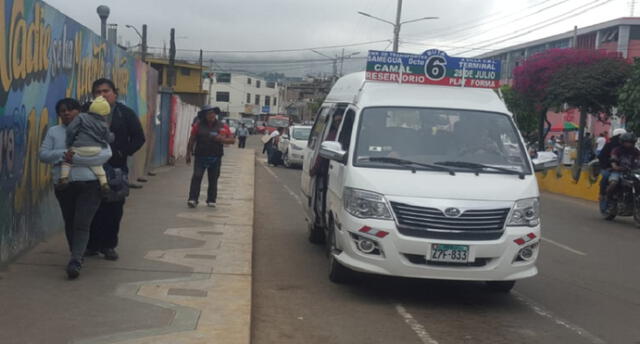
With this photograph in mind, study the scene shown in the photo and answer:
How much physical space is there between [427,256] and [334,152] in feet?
5.01

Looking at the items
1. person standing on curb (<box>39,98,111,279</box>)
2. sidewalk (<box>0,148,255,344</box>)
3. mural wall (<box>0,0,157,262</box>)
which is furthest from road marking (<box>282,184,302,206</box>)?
person standing on curb (<box>39,98,111,279</box>)

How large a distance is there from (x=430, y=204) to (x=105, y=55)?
710cm

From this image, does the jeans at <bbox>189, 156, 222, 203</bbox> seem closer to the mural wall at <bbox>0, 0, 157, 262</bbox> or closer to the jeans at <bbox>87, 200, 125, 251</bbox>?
the mural wall at <bbox>0, 0, 157, 262</bbox>

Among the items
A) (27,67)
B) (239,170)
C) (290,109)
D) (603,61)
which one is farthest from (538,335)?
(290,109)

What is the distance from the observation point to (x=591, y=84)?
2645 cm

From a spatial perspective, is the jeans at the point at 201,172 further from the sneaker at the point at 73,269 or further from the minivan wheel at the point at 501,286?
the minivan wheel at the point at 501,286

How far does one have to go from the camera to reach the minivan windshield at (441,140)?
7781 millimetres

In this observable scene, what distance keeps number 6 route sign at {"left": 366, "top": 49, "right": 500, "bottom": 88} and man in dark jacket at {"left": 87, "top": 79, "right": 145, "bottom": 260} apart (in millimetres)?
2670

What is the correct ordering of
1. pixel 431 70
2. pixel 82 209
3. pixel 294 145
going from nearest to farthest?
pixel 82 209 → pixel 431 70 → pixel 294 145

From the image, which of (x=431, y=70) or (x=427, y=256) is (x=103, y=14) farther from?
(x=427, y=256)

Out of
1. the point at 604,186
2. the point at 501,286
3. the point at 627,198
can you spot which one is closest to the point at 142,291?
the point at 501,286

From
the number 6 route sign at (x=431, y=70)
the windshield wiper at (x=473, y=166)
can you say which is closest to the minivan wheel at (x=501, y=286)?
the windshield wiper at (x=473, y=166)

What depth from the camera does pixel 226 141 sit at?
12.7m

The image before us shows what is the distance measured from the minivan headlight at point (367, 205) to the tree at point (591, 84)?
69.3ft
